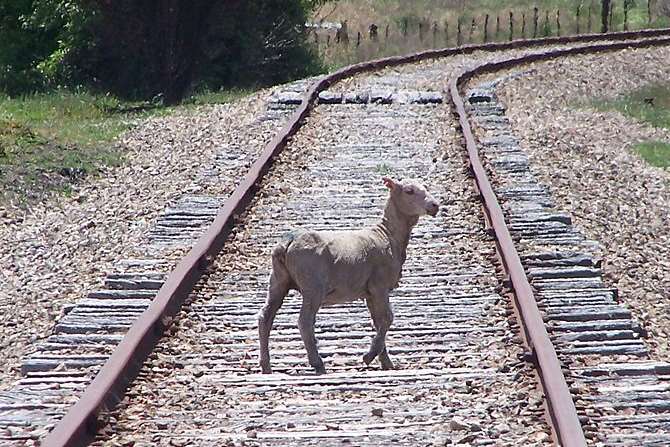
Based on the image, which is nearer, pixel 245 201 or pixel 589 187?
pixel 245 201

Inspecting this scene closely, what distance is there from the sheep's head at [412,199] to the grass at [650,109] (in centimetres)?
1000

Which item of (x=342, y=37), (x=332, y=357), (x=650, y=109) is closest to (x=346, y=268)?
(x=332, y=357)

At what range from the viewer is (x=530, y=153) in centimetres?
1593

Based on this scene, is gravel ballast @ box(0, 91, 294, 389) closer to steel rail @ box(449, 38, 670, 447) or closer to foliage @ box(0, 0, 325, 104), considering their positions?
steel rail @ box(449, 38, 670, 447)

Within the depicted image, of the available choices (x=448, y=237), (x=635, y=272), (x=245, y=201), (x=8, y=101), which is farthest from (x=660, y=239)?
(x=8, y=101)

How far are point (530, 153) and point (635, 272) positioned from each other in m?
5.46

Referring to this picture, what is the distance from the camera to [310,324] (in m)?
7.10

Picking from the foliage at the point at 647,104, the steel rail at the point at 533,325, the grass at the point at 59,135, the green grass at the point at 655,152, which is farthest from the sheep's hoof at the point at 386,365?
the foliage at the point at 647,104

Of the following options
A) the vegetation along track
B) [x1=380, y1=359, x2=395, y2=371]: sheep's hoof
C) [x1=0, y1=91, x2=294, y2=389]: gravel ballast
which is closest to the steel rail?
the vegetation along track

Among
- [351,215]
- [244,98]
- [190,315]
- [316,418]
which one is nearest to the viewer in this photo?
[316,418]

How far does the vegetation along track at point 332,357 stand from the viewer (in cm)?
622

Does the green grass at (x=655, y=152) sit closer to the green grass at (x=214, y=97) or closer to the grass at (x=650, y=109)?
the grass at (x=650, y=109)

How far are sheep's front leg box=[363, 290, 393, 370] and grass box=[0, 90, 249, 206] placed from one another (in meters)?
7.14

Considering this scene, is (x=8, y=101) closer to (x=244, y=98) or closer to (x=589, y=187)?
(x=244, y=98)
